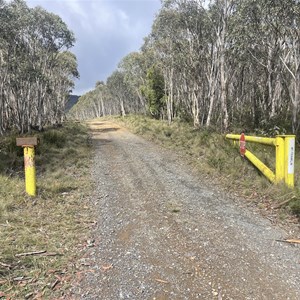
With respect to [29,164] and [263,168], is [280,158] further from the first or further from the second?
[29,164]

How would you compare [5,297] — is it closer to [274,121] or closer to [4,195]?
[4,195]

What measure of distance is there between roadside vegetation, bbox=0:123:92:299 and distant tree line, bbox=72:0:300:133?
10184mm

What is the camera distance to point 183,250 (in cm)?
378

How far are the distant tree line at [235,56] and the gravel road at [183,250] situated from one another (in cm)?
931

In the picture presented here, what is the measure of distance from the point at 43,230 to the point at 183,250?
7.15 ft

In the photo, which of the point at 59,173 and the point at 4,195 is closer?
the point at 4,195

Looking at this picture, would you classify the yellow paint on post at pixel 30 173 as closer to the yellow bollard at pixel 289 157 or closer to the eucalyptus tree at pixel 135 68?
the yellow bollard at pixel 289 157

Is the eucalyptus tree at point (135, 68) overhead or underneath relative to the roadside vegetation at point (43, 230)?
overhead

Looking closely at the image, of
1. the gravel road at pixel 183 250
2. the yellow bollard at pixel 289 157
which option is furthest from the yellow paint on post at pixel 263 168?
the gravel road at pixel 183 250

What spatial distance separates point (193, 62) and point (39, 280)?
18.6 metres

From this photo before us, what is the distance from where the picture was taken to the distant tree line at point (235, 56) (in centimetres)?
1355

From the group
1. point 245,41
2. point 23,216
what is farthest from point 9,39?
point 23,216

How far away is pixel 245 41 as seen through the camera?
14.8m

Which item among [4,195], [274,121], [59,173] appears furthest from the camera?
[274,121]
